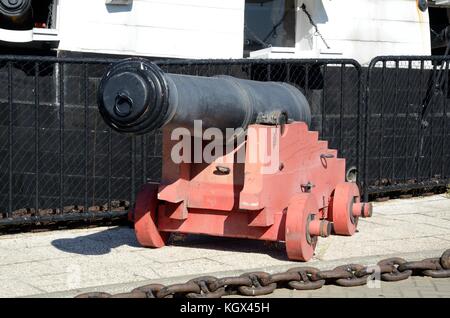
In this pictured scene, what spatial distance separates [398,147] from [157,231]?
15.1 feet

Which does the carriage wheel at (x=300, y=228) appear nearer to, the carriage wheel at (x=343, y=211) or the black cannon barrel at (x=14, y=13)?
the carriage wheel at (x=343, y=211)

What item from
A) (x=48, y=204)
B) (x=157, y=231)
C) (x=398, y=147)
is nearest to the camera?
(x=157, y=231)

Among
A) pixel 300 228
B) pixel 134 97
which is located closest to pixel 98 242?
pixel 300 228

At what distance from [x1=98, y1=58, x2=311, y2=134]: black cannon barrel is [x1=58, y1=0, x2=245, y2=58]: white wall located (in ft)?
9.40

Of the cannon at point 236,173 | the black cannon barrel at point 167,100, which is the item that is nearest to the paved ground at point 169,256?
the cannon at point 236,173

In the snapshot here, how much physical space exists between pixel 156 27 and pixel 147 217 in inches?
125

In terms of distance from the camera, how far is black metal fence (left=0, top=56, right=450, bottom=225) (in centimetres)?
928

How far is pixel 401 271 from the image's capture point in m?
6.90

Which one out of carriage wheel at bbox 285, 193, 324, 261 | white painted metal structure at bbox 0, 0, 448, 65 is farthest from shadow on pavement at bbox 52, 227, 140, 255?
white painted metal structure at bbox 0, 0, 448, 65

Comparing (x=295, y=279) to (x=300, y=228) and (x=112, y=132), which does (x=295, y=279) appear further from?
(x=112, y=132)

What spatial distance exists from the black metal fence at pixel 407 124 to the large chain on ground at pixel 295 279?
366cm

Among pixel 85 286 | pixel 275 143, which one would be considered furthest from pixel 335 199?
pixel 85 286

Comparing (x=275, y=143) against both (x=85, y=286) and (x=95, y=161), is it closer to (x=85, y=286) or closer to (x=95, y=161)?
(x=85, y=286)

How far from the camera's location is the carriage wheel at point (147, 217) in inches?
310
